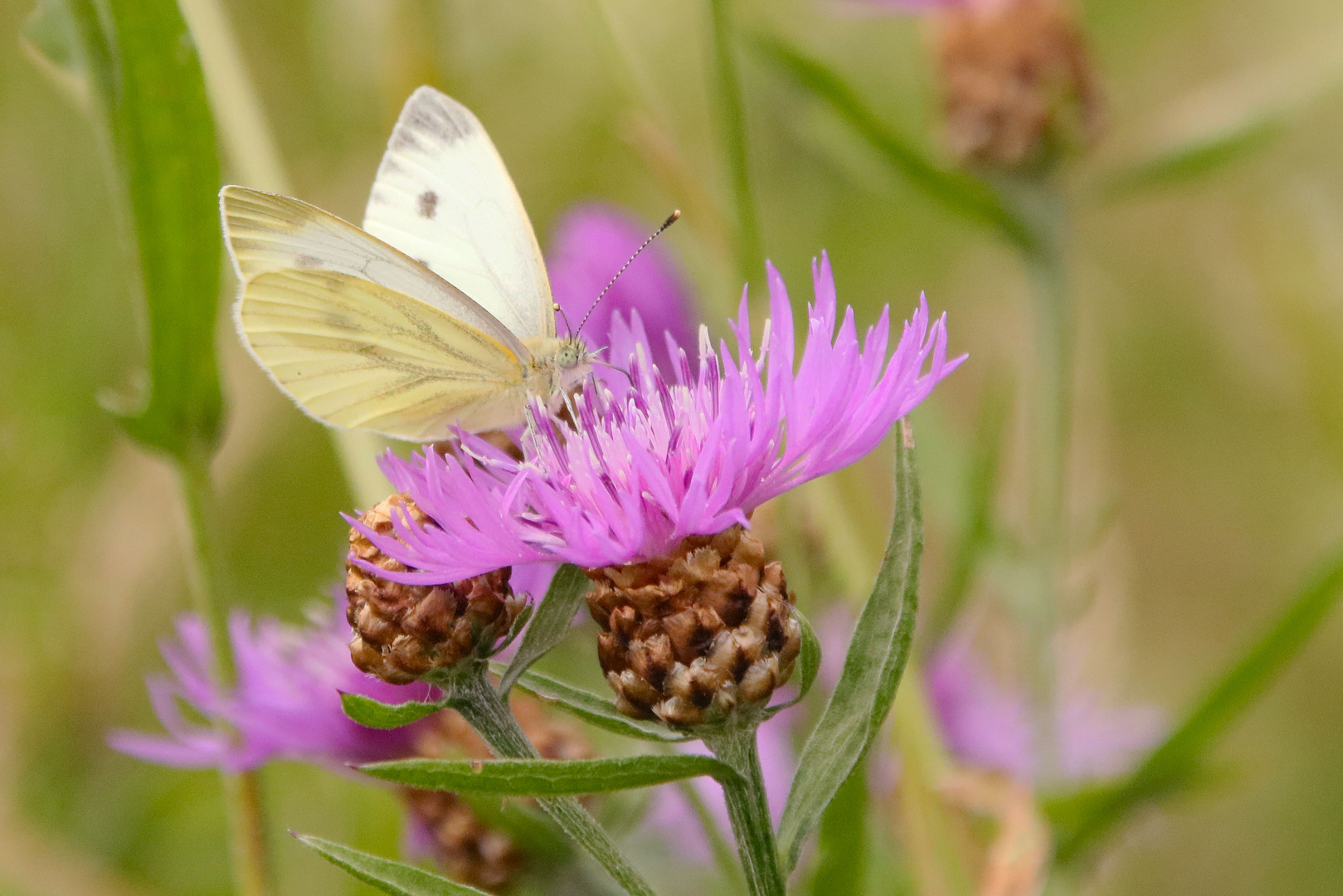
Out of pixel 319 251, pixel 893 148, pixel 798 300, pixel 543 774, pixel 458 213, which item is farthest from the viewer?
pixel 798 300

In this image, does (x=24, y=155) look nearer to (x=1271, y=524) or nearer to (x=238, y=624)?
(x=238, y=624)

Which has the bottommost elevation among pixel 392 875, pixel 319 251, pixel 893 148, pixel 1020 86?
pixel 392 875

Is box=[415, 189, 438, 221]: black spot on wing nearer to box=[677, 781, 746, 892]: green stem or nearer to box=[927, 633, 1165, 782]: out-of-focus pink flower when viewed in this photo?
box=[677, 781, 746, 892]: green stem

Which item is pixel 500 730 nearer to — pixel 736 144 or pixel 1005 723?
pixel 736 144

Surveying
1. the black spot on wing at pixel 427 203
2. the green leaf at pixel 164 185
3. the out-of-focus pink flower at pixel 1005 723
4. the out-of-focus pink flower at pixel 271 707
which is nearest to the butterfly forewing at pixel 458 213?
the black spot on wing at pixel 427 203

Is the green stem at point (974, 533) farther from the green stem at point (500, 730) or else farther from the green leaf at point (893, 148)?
the green stem at point (500, 730)

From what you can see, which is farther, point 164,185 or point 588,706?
point 164,185

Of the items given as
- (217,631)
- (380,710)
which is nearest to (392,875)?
(380,710)
